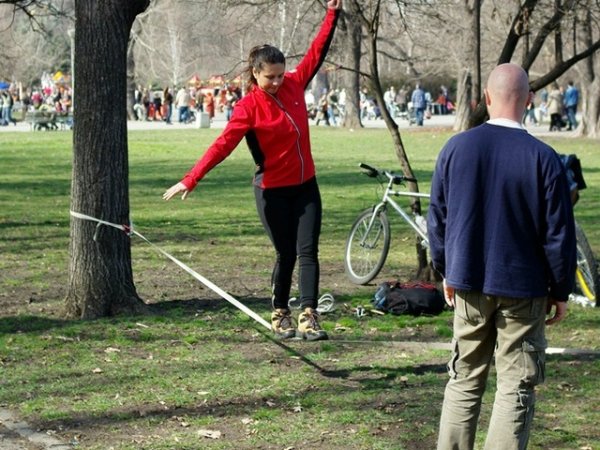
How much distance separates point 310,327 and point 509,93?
10.8 ft

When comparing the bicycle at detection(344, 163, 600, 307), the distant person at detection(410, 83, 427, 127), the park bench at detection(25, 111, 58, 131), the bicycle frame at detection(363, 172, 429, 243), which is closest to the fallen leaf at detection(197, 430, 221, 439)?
the bicycle frame at detection(363, 172, 429, 243)

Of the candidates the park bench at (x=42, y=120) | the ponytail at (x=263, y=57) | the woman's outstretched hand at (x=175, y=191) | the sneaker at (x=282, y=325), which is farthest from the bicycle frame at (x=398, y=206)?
the park bench at (x=42, y=120)

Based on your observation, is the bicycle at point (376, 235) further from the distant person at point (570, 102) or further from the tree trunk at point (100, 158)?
the distant person at point (570, 102)

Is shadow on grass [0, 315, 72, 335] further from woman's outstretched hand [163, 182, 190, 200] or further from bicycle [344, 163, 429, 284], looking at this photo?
bicycle [344, 163, 429, 284]

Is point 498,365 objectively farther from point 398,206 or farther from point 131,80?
point 131,80

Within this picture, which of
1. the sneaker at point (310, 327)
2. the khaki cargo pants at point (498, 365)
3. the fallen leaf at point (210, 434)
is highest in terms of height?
the khaki cargo pants at point (498, 365)

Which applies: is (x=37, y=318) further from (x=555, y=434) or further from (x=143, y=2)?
(x=555, y=434)

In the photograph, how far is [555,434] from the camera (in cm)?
656

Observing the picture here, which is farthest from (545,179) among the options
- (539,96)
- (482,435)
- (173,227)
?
(539,96)

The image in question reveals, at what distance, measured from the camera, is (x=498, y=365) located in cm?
545

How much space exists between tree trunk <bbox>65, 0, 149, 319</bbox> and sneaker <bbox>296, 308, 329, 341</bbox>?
197 cm

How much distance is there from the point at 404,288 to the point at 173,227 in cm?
649

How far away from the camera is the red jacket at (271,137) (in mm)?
7961

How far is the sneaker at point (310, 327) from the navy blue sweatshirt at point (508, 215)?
291cm
